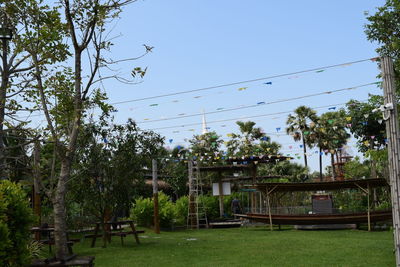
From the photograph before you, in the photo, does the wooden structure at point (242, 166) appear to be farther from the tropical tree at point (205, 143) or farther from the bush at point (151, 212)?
the tropical tree at point (205, 143)

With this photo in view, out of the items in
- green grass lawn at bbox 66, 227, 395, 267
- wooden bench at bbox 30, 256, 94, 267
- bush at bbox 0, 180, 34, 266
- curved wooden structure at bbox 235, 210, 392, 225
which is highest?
bush at bbox 0, 180, 34, 266

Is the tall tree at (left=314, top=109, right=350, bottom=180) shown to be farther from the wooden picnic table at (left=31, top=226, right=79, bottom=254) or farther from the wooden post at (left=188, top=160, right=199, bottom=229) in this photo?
the wooden picnic table at (left=31, top=226, right=79, bottom=254)

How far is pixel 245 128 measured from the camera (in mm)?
46031

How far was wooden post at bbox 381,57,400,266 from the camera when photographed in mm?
6242

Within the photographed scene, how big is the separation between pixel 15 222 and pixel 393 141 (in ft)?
17.0

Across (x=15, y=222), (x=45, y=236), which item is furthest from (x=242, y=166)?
(x=15, y=222)

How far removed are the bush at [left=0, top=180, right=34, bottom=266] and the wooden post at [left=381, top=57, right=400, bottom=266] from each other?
16.1 ft

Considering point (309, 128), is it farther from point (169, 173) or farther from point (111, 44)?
point (111, 44)

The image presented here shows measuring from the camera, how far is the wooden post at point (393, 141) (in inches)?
246

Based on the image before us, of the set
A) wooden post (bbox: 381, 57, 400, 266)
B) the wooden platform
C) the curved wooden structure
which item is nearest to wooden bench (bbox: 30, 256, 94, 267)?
wooden post (bbox: 381, 57, 400, 266)

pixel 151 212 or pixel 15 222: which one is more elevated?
pixel 15 222

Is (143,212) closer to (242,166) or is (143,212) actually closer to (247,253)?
(242,166)

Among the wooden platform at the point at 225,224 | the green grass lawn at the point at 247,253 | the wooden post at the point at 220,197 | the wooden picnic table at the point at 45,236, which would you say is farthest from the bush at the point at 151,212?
the green grass lawn at the point at 247,253

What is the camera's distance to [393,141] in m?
6.32
